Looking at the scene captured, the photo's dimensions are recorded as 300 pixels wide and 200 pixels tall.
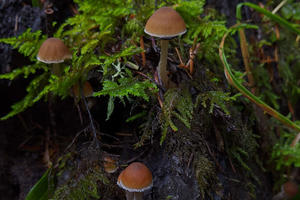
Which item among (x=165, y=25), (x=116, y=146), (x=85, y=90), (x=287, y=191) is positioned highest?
(x=165, y=25)

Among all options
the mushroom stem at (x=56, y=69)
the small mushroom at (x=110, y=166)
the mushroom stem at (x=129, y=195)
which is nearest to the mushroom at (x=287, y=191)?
the mushroom stem at (x=129, y=195)

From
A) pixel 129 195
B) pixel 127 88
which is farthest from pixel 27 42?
pixel 129 195

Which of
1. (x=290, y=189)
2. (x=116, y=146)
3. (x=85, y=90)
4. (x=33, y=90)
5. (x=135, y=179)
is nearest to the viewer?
(x=135, y=179)

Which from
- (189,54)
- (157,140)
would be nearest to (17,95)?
(157,140)

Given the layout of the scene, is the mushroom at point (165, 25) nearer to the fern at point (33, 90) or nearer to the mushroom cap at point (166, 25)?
the mushroom cap at point (166, 25)

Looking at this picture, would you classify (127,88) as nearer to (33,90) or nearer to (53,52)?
(53,52)
